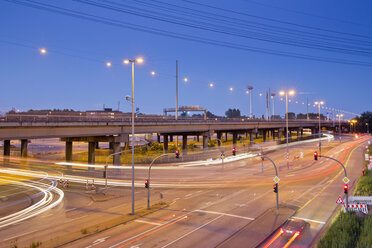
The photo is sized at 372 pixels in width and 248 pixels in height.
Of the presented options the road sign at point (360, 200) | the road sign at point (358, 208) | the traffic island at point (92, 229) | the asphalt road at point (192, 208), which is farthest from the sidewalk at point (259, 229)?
the traffic island at point (92, 229)

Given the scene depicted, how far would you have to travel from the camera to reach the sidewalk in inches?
659

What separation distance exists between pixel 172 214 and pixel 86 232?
7103mm

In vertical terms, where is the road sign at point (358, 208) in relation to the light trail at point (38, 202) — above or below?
above

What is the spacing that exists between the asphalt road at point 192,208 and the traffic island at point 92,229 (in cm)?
47

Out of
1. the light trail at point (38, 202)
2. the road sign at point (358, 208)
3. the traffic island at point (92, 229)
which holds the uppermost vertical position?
the road sign at point (358, 208)

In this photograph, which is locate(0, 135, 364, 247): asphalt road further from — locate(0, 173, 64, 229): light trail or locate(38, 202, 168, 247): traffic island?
locate(0, 173, 64, 229): light trail

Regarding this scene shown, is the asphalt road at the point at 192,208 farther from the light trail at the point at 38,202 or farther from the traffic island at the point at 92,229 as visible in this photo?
the light trail at the point at 38,202

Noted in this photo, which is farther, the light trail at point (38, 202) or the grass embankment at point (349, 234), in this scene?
the light trail at point (38, 202)

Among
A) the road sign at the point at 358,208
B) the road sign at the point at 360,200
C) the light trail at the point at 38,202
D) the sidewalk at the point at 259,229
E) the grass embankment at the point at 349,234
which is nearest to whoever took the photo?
the grass embankment at the point at 349,234

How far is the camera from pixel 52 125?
34.3m

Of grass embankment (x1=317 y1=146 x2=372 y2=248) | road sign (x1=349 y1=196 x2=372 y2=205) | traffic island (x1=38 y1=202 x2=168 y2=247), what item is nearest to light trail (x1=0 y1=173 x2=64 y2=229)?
traffic island (x1=38 y1=202 x2=168 y2=247)

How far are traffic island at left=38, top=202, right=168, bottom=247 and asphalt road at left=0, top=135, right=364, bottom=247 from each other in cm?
47

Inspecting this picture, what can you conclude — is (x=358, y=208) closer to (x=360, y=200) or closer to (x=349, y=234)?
(x=360, y=200)

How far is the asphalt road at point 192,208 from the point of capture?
703 inches
